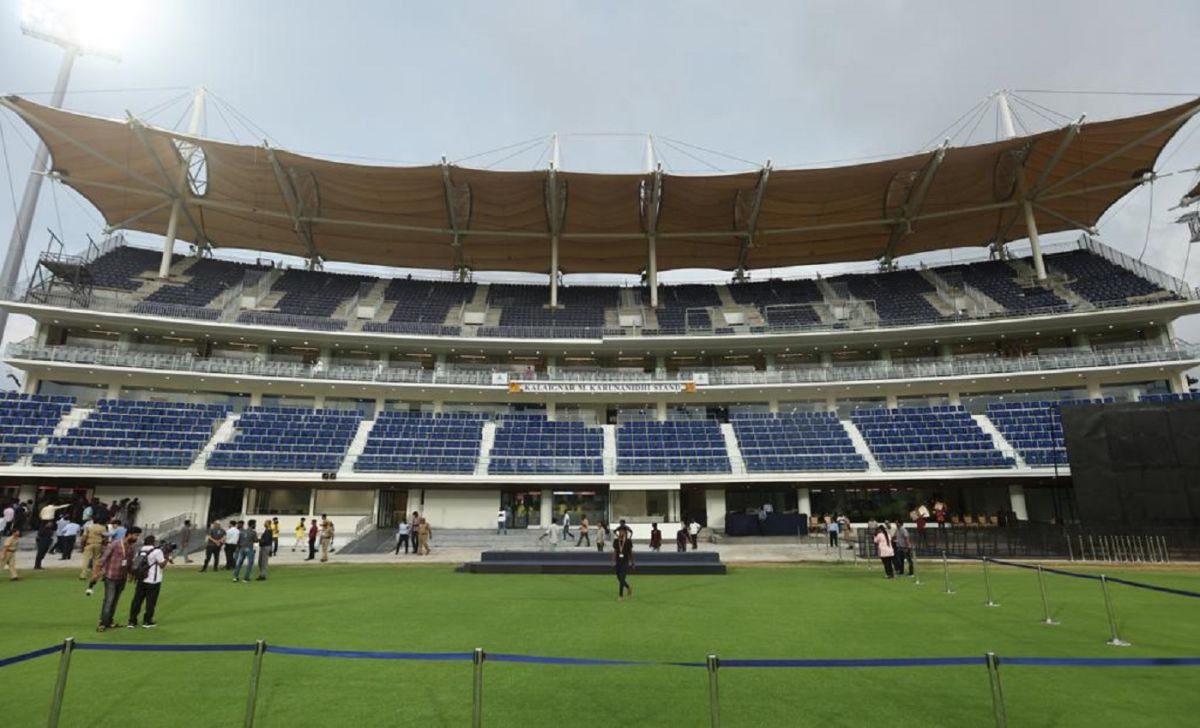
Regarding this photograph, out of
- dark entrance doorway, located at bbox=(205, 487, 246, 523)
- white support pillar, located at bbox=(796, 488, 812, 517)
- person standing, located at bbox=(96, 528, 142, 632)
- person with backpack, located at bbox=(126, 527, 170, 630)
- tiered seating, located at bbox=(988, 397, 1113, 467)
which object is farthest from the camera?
white support pillar, located at bbox=(796, 488, 812, 517)

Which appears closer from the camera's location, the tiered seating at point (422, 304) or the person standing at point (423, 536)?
the person standing at point (423, 536)

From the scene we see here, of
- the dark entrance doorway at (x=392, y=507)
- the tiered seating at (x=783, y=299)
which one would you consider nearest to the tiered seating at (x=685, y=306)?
the tiered seating at (x=783, y=299)

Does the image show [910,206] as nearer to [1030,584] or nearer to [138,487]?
[1030,584]

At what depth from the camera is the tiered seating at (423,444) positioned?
103ft

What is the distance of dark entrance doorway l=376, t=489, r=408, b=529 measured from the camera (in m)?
32.5

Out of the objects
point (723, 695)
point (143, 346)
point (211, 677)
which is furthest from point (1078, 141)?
point (143, 346)

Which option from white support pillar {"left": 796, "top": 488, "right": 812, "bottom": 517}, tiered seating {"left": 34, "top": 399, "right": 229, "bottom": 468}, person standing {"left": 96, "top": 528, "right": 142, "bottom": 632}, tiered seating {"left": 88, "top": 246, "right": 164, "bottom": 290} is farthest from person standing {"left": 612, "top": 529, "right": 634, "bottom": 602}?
tiered seating {"left": 88, "top": 246, "right": 164, "bottom": 290}

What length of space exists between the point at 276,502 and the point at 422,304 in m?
18.9

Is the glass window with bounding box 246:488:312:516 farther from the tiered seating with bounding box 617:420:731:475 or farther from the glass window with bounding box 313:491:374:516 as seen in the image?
the tiered seating with bounding box 617:420:731:475

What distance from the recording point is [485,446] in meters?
34.2

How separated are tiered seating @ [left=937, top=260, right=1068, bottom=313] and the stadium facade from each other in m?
0.33

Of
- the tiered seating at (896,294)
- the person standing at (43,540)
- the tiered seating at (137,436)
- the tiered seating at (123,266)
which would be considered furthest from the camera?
the tiered seating at (896,294)

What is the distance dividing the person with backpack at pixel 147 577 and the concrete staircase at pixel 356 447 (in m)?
20.9

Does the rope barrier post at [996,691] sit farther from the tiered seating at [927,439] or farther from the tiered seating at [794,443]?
the tiered seating at [927,439]
